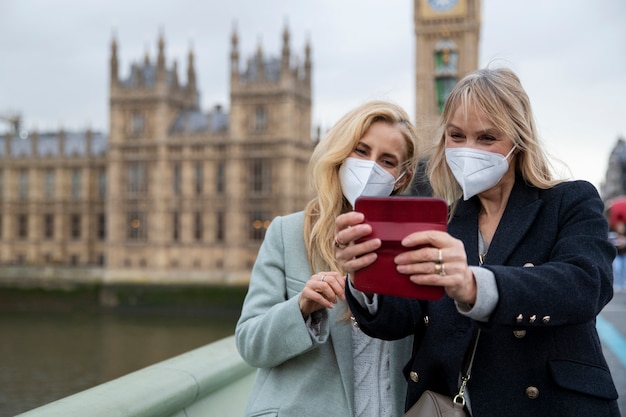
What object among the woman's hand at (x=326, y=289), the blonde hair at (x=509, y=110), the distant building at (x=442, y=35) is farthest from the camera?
the distant building at (x=442, y=35)

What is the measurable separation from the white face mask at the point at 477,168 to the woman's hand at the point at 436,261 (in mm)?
305

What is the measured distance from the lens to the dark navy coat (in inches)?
51.3

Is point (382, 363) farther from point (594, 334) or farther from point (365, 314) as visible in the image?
point (594, 334)

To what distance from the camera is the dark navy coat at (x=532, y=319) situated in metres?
1.30

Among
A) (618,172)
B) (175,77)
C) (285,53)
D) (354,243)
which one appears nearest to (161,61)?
(175,77)

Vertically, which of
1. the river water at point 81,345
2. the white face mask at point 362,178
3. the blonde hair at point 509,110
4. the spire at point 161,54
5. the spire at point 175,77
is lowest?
the river water at point 81,345

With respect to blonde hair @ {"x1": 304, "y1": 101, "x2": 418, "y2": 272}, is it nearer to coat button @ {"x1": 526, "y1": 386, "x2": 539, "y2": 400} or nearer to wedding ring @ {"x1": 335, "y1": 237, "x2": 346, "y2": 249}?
wedding ring @ {"x1": 335, "y1": 237, "x2": 346, "y2": 249}

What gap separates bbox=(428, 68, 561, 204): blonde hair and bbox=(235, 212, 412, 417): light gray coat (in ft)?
1.70

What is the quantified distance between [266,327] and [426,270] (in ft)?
2.11

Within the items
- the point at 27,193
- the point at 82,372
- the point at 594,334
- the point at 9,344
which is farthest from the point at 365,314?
the point at 27,193

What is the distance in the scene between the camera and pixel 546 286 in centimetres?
129

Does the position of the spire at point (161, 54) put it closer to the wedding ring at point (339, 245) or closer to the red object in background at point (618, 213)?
the red object in background at point (618, 213)

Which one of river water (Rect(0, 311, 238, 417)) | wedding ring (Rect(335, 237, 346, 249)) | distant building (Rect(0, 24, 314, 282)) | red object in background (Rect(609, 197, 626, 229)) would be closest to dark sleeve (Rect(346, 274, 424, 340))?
wedding ring (Rect(335, 237, 346, 249))

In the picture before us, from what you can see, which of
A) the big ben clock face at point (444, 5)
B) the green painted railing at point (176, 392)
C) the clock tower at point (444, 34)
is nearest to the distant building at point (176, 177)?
the clock tower at point (444, 34)
